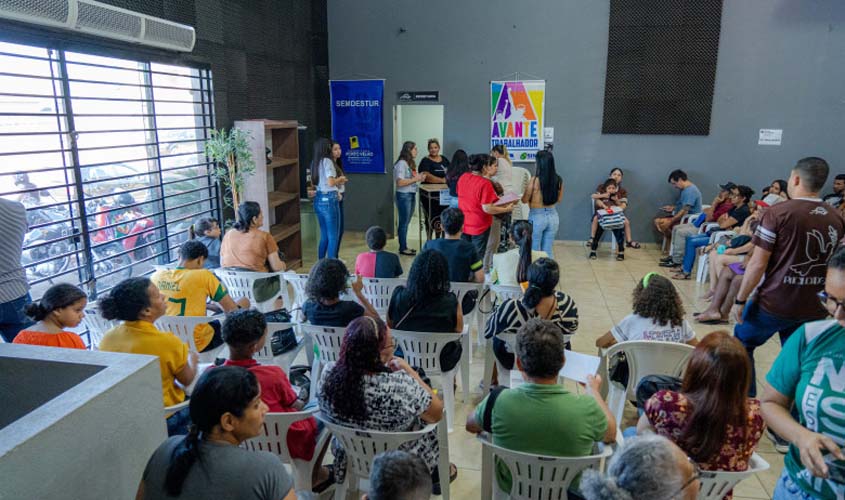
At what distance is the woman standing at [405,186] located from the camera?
7.98 meters

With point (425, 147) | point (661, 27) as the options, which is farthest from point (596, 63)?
point (425, 147)

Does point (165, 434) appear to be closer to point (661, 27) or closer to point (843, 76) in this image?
point (661, 27)

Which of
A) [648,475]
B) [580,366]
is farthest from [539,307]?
[648,475]

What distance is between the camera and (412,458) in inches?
61.2

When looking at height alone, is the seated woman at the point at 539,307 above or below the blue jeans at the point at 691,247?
above

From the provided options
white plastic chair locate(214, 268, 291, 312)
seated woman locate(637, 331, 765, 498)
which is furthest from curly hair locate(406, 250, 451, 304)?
white plastic chair locate(214, 268, 291, 312)

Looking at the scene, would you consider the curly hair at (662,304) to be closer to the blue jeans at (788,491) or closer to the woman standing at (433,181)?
the blue jeans at (788,491)

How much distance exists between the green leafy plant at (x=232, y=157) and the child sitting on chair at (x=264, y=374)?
3818mm

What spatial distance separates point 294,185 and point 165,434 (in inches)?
217

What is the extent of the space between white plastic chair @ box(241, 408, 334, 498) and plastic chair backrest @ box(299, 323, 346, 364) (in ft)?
2.35

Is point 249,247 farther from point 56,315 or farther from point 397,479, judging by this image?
point 397,479

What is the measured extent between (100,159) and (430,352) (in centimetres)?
332

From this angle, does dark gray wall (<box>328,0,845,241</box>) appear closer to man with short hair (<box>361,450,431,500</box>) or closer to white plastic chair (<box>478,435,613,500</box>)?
white plastic chair (<box>478,435,613,500</box>)

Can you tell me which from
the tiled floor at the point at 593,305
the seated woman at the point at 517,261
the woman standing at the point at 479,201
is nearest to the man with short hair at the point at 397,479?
the tiled floor at the point at 593,305
